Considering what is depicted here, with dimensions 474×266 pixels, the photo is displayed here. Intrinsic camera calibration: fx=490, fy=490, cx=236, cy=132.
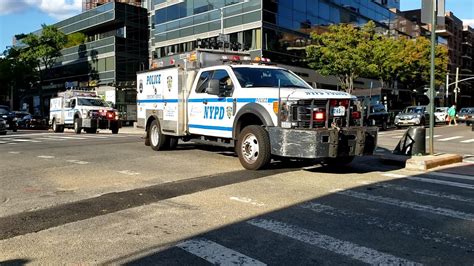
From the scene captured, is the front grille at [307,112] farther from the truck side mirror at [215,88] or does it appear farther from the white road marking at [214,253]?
the white road marking at [214,253]

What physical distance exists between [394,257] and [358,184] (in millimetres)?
3950

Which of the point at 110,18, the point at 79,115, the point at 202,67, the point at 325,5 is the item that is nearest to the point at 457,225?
the point at 202,67

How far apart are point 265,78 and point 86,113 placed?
18.2m

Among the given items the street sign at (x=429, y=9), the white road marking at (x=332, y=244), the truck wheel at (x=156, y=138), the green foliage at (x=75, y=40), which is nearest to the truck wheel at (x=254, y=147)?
the white road marking at (x=332, y=244)

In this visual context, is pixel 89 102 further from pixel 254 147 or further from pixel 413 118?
pixel 413 118

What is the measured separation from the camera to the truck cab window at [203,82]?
38.1ft

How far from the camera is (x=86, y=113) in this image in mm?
26688

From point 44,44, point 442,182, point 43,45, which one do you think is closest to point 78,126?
point 442,182

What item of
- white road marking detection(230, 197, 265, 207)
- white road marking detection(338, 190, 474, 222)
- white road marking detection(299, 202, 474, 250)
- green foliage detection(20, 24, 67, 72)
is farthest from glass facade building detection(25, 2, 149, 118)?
white road marking detection(299, 202, 474, 250)

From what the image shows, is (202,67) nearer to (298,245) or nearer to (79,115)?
(298,245)

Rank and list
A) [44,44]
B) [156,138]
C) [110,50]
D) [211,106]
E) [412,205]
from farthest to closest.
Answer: [44,44] < [110,50] < [156,138] < [211,106] < [412,205]

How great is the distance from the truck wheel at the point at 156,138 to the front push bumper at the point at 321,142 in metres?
4.87

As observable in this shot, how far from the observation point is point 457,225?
19.4 feet

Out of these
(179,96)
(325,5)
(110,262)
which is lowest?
(110,262)
